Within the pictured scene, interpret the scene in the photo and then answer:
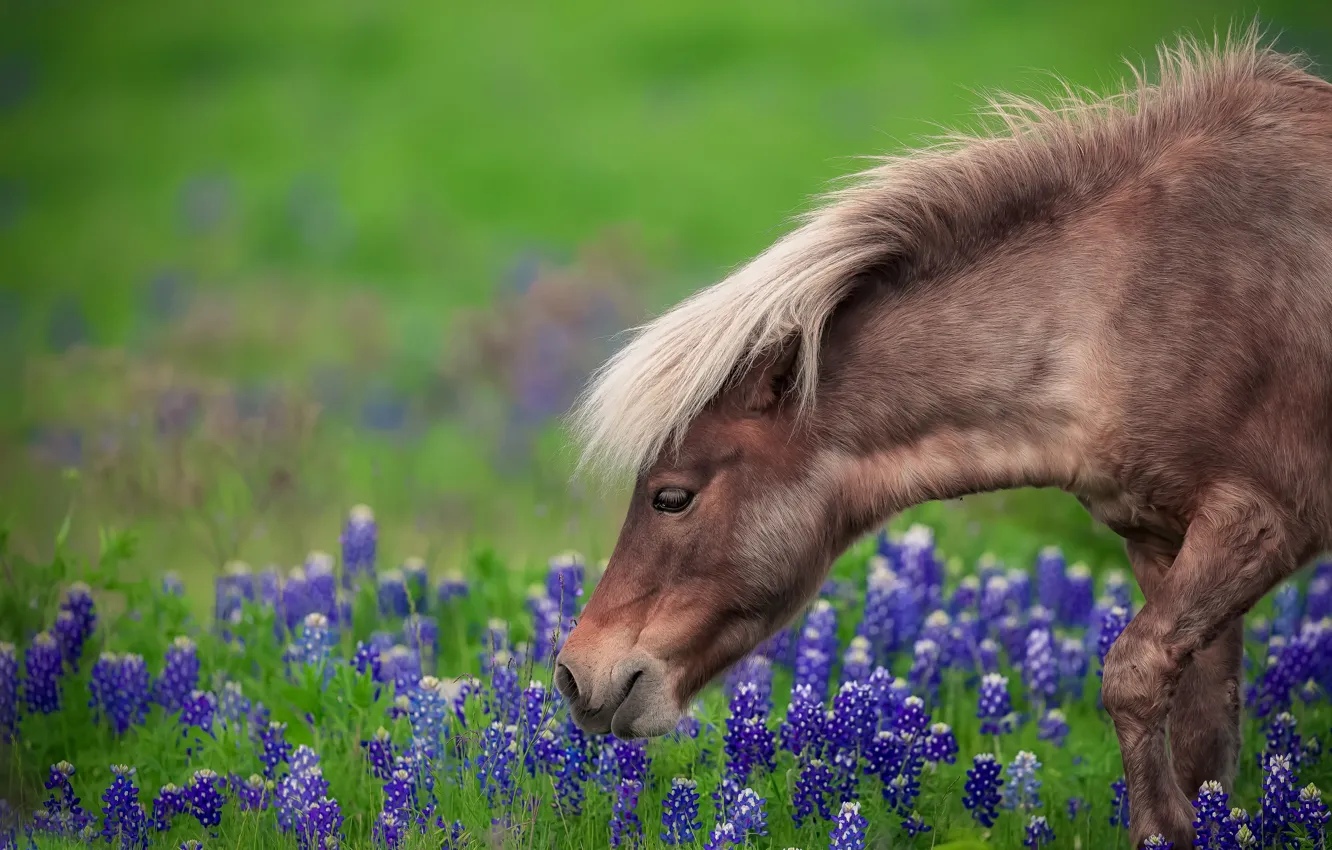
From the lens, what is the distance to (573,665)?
402cm

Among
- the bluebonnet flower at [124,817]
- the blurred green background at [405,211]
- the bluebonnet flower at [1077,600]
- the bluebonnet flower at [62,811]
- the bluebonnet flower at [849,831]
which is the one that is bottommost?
the blurred green background at [405,211]

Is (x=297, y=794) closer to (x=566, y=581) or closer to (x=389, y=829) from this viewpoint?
(x=389, y=829)

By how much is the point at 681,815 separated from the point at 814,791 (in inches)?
15.5

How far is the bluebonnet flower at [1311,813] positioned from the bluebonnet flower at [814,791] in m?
1.20

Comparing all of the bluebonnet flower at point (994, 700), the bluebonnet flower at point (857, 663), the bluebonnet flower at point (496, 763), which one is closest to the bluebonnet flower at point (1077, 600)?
the bluebonnet flower at point (857, 663)

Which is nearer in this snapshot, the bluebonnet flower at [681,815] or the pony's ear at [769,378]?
the bluebonnet flower at [681,815]

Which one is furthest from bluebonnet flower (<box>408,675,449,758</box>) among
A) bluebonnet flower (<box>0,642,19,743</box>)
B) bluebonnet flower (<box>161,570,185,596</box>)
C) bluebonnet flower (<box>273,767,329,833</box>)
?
bluebonnet flower (<box>161,570,185,596</box>)

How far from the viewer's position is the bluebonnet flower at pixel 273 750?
14.4 ft

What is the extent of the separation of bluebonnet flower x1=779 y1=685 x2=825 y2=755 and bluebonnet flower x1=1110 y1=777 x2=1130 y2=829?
0.89m

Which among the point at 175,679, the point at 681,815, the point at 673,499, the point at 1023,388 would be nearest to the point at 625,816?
the point at 681,815

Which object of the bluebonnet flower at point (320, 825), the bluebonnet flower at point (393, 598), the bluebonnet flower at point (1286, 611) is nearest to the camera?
the bluebonnet flower at point (320, 825)

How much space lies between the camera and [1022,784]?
14.3ft

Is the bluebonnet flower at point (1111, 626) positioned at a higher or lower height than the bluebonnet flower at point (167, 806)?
lower

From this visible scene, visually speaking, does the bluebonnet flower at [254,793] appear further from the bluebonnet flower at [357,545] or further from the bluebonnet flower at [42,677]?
the bluebonnet flower at [357,545]
